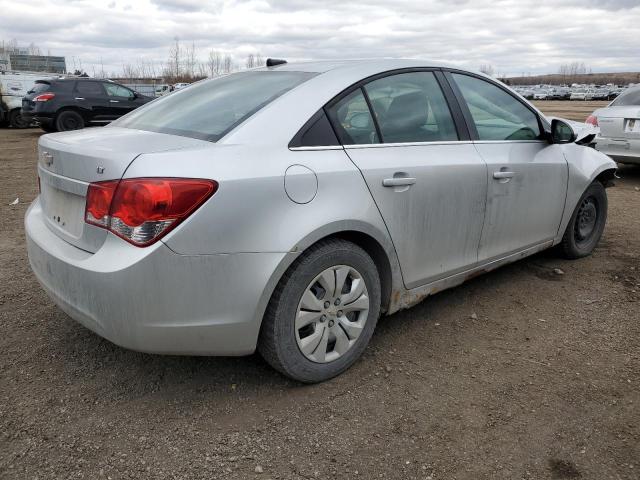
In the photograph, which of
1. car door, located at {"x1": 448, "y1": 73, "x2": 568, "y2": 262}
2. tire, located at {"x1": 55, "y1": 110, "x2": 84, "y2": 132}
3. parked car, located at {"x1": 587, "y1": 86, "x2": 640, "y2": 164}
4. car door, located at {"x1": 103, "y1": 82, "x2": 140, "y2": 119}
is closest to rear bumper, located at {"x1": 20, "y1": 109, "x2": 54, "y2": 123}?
tire, located at {"x1": 55, "y1": 110, "x2": 84, "y2": 132}

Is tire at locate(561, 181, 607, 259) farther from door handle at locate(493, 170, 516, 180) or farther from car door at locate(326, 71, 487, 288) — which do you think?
car door at locate(326, 71, 487, 288)

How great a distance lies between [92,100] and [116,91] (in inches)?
31.4

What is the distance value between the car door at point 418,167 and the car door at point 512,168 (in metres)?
0.14

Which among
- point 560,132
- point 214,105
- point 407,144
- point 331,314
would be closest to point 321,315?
point 331,314

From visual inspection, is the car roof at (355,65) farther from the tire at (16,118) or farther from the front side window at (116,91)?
the tire at (16,118)

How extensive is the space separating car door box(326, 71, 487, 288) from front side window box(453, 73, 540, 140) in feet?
0.68

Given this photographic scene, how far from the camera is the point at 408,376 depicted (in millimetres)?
2793

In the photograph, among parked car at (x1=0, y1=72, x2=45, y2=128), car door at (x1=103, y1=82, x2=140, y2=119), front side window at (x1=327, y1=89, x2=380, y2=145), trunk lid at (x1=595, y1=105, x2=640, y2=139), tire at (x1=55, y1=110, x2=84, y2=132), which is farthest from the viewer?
parked car at (x1=0, y1=72, x2=45, y2=128)

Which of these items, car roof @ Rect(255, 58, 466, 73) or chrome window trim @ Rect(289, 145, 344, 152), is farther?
car roof @ Rect(255, 58, 466, 73)

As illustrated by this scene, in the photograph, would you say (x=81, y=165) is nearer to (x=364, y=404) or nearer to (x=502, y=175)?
(x=364, y=404)

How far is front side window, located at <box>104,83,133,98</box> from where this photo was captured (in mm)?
15187

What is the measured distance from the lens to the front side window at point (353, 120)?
267 centimetres

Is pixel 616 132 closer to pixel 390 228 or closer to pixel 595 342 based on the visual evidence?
pixel 595 342

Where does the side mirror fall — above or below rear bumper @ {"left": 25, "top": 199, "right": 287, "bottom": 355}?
above
